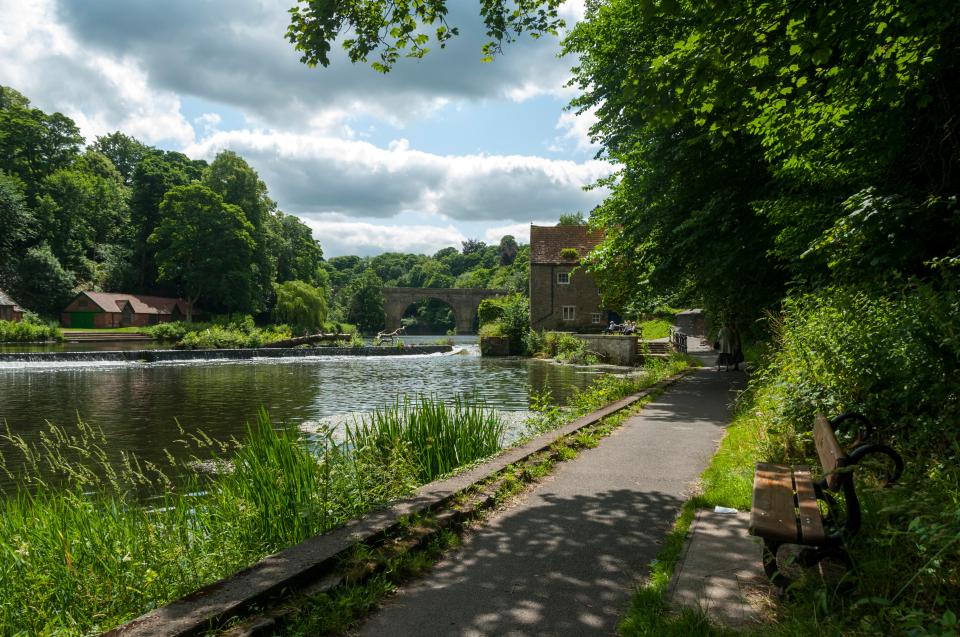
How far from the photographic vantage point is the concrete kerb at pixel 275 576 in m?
2.81

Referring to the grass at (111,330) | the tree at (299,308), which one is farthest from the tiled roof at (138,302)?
the tree at (299,308)

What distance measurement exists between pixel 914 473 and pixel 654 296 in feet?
42.7

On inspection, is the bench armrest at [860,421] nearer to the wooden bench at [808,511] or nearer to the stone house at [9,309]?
the wooden bench at [808,511]

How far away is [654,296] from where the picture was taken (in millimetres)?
16875

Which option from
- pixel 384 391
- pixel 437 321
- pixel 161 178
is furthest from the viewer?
pixel 437 321

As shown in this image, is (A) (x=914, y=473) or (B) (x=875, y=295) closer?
(A) (x=914, y=473)

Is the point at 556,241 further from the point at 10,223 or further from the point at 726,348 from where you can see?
the point at 10,223

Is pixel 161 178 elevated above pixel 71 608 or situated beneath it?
elevated above

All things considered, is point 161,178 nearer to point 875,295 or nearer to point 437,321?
point 437,321

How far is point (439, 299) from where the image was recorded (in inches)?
3152

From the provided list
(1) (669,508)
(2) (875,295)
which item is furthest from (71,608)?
(2) (875,295)

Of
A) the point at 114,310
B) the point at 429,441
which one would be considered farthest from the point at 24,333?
the point at 429,441

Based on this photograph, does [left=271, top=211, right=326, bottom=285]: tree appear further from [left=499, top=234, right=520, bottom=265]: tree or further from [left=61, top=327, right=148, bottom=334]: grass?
[left=499, top=234, right=520, bottom=265]: tree

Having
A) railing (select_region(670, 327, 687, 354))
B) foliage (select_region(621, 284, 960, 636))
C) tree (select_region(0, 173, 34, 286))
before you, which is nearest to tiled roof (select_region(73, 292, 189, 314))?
tree (select_region(0, 173, 34, 286))
